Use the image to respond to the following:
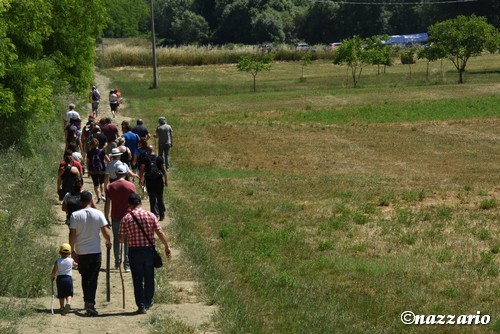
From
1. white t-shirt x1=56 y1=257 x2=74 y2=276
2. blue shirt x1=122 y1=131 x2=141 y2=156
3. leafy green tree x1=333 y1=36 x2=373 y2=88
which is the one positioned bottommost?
leafy green tree x1=333 y1=36 x2=373 y2=88

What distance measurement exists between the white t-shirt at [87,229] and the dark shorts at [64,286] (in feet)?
1.25

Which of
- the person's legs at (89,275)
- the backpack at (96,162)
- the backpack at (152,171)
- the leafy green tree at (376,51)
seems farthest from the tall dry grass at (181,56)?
the person's legs at (89,275)

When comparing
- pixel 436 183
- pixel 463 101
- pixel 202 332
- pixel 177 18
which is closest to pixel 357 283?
pixel 202 332

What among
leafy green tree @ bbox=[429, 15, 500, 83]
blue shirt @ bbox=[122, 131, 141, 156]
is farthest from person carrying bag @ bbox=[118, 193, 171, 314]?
leafy green tree @ bbox=[429, 15, 500, 83]

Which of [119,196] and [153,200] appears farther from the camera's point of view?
[153,200]

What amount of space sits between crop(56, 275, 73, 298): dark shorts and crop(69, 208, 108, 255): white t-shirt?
Result: 381 millimetres

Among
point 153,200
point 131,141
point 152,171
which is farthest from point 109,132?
point 152,171

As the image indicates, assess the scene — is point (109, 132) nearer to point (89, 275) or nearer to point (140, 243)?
point (89, 275)

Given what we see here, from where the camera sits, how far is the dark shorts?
42.7 feet

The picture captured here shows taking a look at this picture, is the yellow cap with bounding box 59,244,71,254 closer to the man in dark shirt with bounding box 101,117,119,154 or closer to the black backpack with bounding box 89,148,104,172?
the black backpack with bounding box 89,148,104,172

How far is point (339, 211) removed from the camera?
75.4 feet

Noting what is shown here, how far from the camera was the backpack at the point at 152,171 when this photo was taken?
1939 centimetres

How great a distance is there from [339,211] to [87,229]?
10.9 meters

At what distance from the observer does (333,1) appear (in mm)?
145625
